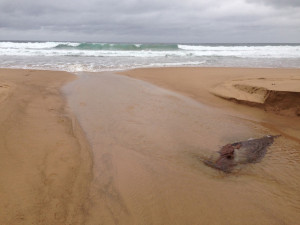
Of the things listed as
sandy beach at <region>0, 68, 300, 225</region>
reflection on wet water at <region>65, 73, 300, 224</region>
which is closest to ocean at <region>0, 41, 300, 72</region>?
sandy beach at <region>0, 68, 300, 225</region>

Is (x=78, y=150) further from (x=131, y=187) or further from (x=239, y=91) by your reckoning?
(x=239, y=91)

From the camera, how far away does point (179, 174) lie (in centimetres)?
295

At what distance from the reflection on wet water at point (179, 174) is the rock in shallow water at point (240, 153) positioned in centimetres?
11

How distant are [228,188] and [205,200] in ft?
1.22

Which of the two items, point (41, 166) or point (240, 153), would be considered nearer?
point (41, 166)

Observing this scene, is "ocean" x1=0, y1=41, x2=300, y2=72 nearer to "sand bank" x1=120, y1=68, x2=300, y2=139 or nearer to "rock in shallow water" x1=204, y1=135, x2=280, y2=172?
"sand bank" x1=120, y1=68, x2=300, y2=139

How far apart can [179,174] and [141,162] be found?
0.55 metres

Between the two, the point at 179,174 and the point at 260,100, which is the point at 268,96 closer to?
the point at 260,100

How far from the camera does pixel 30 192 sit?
2.46 meters

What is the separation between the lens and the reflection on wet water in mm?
2299

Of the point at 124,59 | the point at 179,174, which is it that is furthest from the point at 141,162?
the point at 124,59

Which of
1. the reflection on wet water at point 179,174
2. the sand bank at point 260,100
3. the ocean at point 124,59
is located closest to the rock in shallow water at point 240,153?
the reflection on wet water at point 179,174

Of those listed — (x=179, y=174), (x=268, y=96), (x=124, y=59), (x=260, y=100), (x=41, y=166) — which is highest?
(x=124, y=59)

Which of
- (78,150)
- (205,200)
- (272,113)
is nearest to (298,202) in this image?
(205,200)
